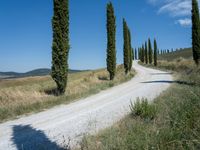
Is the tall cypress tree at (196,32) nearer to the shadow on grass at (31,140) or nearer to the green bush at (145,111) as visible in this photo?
the green bush at (145,111)

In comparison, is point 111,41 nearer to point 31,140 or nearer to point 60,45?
point 60,45

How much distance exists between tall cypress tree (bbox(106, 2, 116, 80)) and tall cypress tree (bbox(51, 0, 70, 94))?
49.3 ft

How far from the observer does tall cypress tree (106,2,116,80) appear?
34844 millimetres

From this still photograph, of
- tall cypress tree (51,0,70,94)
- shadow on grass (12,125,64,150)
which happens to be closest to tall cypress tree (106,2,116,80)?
tall cypress tree (51,0,70,94)

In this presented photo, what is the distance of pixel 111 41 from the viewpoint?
35438 millimetres

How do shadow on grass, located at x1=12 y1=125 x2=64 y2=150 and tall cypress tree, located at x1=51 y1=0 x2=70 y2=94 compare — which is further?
tall cypress tree, located at x1=51 y1=0 x2=70 y2=94

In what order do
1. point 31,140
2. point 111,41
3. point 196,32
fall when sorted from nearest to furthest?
point 31,140, point 111,41, point 196,32

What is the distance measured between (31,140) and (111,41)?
93.9 feet

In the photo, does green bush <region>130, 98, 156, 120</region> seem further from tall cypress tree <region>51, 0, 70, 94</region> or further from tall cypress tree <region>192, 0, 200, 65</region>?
tall cypress tree <region>192, 0, 200, 65</region>

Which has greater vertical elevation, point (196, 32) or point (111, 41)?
point (196, 32)

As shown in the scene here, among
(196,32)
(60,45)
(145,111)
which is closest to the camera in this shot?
(145,111)

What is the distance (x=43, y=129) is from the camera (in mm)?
8984

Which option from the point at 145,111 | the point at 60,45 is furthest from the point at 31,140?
the point at 60,45

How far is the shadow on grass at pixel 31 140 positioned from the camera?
695cm
